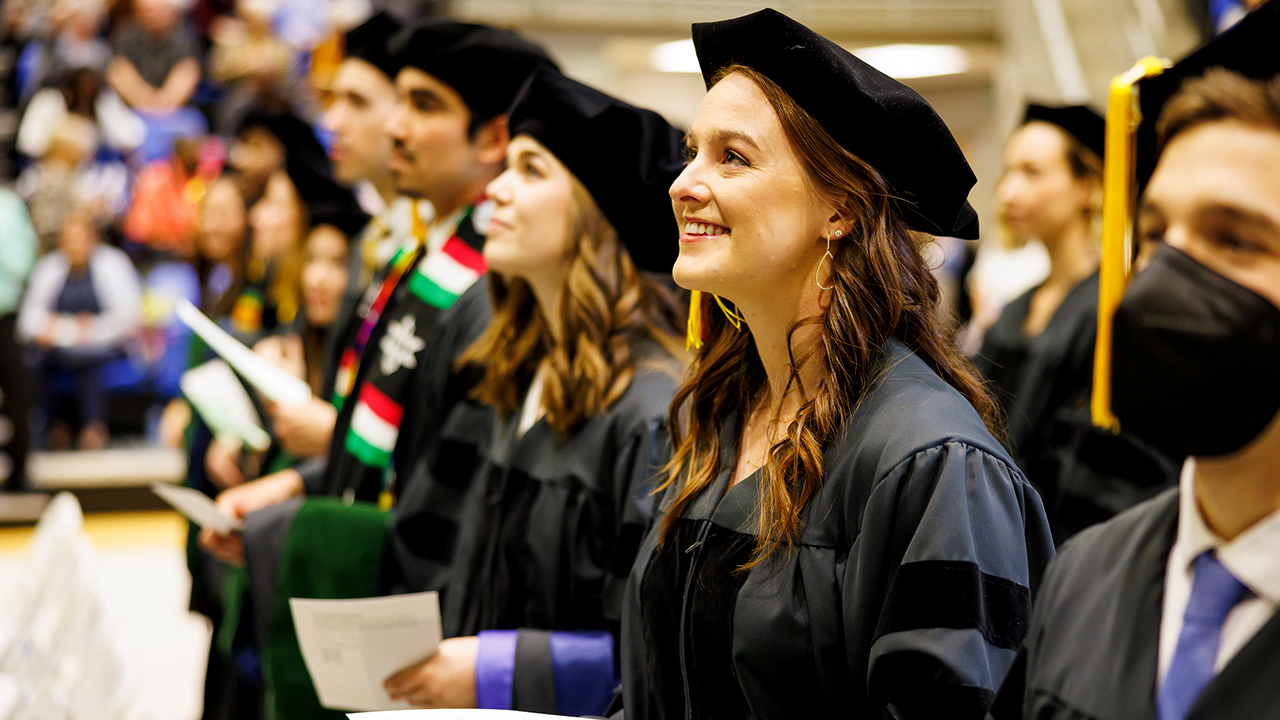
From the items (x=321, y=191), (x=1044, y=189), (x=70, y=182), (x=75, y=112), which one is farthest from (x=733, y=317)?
(x=75, y=112)

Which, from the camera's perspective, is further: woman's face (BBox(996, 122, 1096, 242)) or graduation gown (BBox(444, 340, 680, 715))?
woman's face (BBox(996, 122, 1096, 242))

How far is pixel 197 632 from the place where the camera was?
20.8 ft

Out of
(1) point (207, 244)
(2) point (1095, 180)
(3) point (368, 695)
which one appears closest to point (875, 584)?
(3) point (368, 695)

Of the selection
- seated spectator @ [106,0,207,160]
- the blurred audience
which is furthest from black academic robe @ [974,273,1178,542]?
seated spectator @ [106,0,207,160]

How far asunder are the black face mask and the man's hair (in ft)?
0.46

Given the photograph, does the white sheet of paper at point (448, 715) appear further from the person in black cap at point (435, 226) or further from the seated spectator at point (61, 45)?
the seated spectator at point (61, 45)

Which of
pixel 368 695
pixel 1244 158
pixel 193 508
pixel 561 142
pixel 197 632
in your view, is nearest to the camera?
pixel 1244 158

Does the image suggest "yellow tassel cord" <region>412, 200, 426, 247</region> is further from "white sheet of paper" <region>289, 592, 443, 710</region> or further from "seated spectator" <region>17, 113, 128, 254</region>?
"seated spectator" <region>17, 113, 128, 254</region>

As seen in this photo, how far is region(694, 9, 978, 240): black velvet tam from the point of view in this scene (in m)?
1.59

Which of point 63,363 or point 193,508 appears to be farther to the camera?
point 63,363

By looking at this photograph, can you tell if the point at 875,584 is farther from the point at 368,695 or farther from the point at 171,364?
the point at 171,364

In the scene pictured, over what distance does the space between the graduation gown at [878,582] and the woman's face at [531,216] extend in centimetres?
91

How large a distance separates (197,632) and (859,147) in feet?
18.8

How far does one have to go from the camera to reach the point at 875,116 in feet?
5.19
